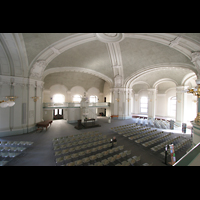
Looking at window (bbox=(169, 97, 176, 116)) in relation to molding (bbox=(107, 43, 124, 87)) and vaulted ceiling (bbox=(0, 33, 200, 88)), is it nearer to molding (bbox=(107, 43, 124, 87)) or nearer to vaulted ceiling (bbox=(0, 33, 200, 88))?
vaulted ceiling (bbox=(0, 33, 200, 88))

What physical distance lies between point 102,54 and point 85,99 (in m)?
7.01

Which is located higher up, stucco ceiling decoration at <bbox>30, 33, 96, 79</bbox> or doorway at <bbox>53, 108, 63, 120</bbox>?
stucco ceiling decoration at <bbox>30, 33, 96, 79</bbox>

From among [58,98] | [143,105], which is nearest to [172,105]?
[143,105]

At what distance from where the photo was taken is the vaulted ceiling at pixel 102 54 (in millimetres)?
9500

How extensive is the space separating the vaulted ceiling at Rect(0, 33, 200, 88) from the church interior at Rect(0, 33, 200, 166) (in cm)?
8

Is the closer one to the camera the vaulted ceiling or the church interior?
the church interior

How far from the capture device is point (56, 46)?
10.8 m

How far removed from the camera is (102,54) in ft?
50.0

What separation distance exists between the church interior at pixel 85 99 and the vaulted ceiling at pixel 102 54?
78 mm

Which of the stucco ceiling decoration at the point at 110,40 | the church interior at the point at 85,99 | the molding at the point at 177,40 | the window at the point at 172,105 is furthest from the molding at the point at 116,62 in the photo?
the window at the point at 172,105

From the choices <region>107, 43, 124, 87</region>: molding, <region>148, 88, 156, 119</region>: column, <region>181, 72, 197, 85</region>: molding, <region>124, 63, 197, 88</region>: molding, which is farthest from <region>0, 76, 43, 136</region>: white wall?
<region>181, 72, 197, 85</region>: molding

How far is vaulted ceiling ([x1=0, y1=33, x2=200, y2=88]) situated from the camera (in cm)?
950

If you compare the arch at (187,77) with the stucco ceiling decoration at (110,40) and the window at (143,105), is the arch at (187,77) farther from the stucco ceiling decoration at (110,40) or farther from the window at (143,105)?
the window at (143,105)
